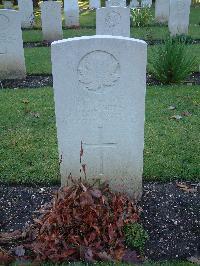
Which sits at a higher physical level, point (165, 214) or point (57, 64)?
point (57, 64)

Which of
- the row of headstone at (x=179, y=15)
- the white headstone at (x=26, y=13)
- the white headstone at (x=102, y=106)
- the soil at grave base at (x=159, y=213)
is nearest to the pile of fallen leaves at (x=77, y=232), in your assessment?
the soil at grave base at (x=159, y=213)

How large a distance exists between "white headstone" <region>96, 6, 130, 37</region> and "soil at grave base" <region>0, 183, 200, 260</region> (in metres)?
5.54

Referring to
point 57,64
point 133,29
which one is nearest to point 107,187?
point 57,64

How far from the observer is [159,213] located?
3660 millimetres

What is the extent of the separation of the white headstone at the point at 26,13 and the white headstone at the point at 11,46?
294 inches

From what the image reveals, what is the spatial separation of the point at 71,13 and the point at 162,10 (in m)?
3.39

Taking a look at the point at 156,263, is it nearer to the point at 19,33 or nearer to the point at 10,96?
the point at 10,96

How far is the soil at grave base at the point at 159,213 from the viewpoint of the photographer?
10.8 ft

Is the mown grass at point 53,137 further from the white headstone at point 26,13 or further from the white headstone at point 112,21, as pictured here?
the white headstone at point 26,13

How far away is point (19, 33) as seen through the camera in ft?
25.4

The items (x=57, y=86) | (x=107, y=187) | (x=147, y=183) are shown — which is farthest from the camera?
(x=147, y=183)

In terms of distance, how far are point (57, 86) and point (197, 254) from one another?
1768 millimetres

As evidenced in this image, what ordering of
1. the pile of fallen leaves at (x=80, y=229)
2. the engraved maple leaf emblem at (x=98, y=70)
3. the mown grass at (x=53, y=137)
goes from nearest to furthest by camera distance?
the pile of fallen leaves at (x=80, y=229) → the engraved maple leaf emblem at (x=98, y=70) → the mown grass at (x=53, y=137)

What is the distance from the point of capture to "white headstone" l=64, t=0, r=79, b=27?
14.5 meters
